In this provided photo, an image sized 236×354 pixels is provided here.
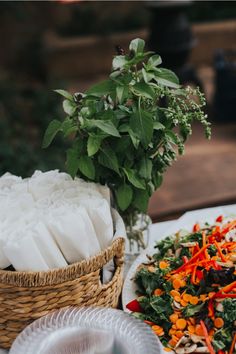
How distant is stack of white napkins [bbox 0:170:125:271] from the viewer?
1.03 metres

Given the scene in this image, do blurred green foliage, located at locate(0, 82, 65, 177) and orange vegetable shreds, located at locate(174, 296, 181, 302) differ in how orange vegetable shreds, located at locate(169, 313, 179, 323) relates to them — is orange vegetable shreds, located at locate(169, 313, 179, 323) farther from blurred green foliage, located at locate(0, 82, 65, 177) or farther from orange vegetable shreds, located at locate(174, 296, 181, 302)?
blurred green foliage, located at locate(0, 82, 65, 177)

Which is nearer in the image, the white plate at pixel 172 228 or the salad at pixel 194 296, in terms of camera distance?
the salad at pixel 194 296

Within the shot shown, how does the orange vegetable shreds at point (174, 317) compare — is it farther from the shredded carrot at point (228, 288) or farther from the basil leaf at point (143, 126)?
the basil leaf at point (143, 126)

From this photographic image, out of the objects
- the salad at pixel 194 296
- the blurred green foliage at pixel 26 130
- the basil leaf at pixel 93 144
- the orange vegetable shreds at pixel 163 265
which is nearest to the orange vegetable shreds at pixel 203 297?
the salad at pixel 194 296

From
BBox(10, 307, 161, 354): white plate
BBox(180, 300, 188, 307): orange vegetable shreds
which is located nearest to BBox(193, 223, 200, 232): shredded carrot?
BBox(180, 300, 188, 307): orange vegetable shreds

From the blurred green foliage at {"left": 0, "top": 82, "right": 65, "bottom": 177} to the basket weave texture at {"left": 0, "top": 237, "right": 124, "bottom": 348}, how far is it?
7.59ft

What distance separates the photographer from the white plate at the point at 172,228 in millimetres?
1228

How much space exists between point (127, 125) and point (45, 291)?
1.19ft

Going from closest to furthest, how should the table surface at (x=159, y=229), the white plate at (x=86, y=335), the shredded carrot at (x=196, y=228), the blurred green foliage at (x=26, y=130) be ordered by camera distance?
the white plate at (x=86, y=335) < the shredded carrot at (x=196, y=228) < the table surface at (x=159, y=229) < the blurred green foliage at (x=26, y=130)

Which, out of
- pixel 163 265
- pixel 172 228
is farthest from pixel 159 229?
pixel 163 265

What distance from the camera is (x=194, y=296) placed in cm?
112

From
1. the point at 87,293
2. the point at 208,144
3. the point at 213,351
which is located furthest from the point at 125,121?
the point at 208,144

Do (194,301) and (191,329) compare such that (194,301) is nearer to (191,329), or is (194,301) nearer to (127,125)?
(191,329)

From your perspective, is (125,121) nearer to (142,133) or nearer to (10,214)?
(142,133)
